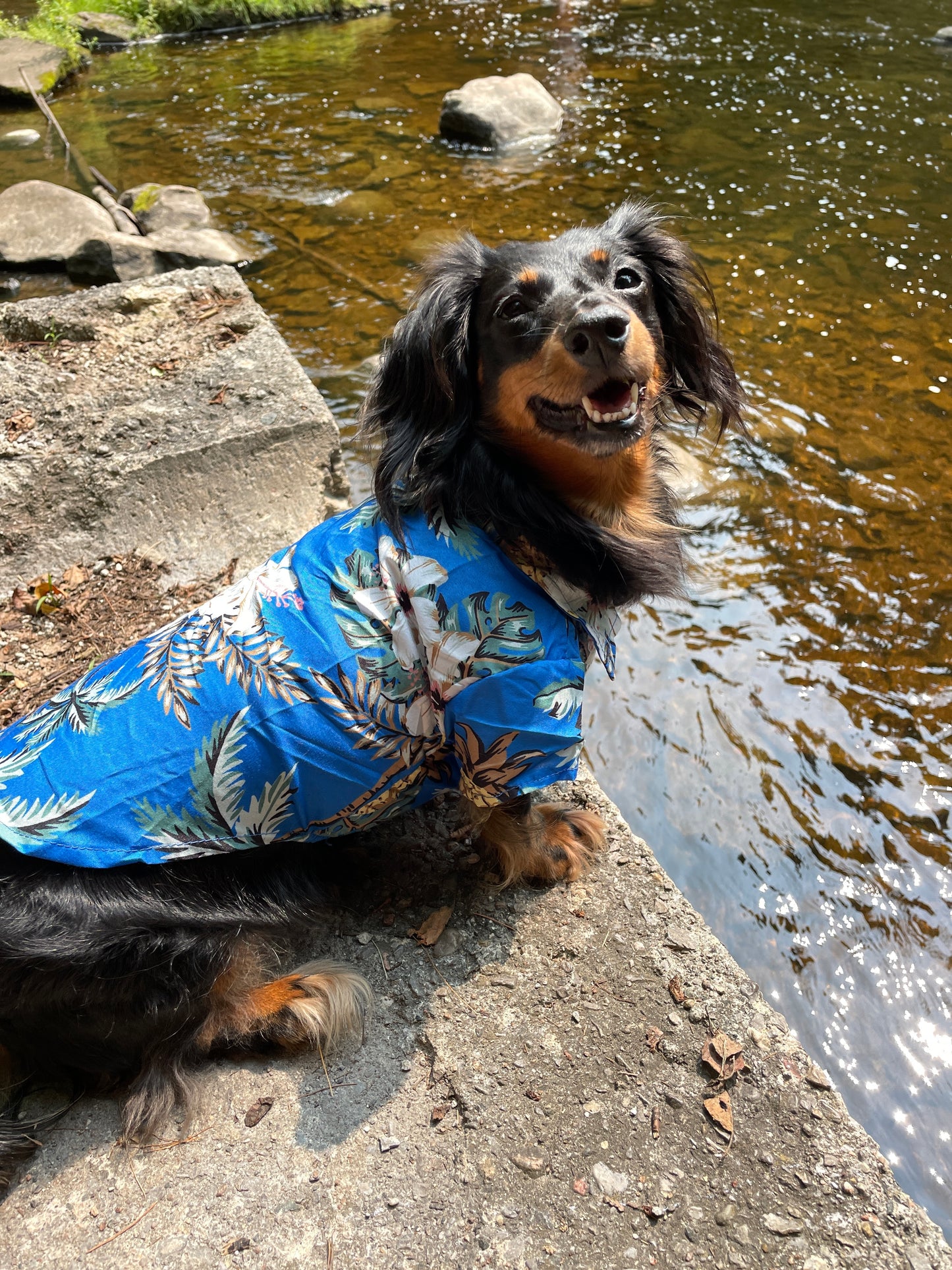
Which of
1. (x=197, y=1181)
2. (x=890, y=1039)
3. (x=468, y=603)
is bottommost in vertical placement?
(x=890, y=1039)

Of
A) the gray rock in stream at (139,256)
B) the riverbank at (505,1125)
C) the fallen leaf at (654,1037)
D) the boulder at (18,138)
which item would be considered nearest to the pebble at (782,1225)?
the riverbank at (505,1125)

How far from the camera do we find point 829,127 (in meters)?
8.11

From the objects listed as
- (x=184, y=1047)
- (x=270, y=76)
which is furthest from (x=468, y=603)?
(x=270, y=76)

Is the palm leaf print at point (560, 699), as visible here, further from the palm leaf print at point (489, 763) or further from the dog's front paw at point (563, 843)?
the dog's front paw at point (563, 843)

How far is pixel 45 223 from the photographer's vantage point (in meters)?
6.58

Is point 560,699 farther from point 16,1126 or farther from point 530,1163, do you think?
point 16,1126

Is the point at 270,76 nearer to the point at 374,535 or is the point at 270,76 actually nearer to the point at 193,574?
the point at 193,574

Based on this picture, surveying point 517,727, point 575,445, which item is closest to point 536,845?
point 517,727

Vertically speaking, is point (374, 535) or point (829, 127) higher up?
point (374, 535)

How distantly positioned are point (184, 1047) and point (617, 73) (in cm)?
1062

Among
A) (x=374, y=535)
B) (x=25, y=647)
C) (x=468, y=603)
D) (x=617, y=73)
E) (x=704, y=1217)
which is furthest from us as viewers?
(x=617, y=73)

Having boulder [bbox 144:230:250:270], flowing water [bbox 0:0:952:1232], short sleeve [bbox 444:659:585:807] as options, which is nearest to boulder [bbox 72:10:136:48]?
flowing water [bbox 0:0:952:1232]

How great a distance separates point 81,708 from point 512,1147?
4.41 feet

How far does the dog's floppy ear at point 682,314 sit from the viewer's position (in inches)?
99.0
